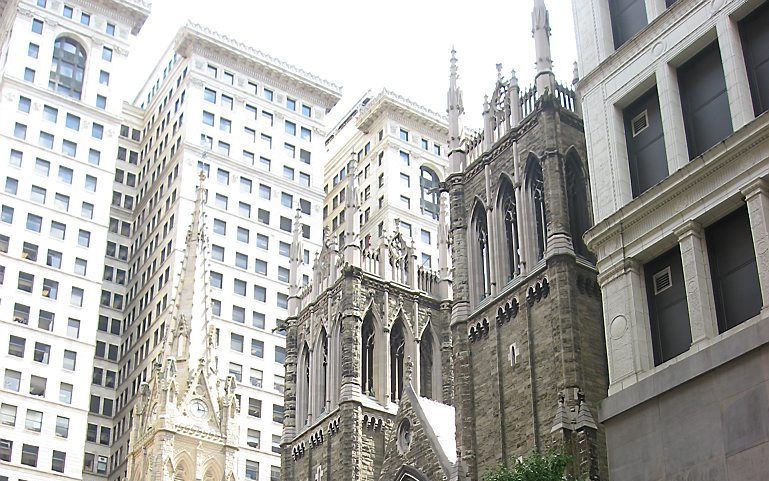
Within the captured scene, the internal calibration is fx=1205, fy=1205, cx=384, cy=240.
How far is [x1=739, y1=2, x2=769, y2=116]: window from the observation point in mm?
25719

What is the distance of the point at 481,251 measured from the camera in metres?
46.8

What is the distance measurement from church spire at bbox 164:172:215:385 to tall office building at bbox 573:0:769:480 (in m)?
47.5

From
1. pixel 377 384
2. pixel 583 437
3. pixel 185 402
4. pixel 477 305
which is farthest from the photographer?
pixel 185 402

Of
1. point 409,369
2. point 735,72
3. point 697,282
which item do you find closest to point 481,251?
point 409,369

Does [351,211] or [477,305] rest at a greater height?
[351,211]

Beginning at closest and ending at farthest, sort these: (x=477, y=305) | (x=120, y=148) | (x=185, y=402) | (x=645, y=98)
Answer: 1. (x=645, y=98)
2. (x=477, y=305)
3. (x=185, y=402)
4. (x=120, y=148)

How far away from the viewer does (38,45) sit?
102 meters

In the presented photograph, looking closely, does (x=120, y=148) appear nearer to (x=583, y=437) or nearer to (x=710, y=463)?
(x=583, y=437)

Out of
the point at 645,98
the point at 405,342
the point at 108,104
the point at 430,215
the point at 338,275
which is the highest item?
the point at 108,104

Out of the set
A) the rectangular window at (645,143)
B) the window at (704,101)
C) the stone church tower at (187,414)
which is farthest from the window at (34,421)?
the window at (704,101)

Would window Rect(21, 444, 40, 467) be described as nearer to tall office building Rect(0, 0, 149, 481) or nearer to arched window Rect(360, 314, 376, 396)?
tall office building Rect(0, 0, 149, 481)

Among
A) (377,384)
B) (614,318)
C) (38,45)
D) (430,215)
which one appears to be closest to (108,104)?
(38,45)

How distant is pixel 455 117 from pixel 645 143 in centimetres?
2214

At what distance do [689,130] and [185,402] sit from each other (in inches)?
1922
